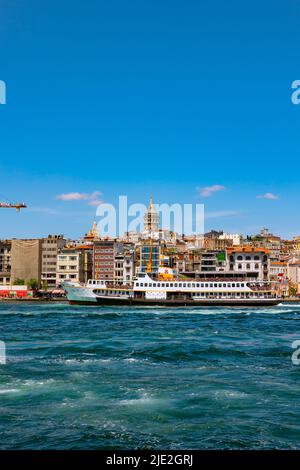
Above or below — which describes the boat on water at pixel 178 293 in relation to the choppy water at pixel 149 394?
above

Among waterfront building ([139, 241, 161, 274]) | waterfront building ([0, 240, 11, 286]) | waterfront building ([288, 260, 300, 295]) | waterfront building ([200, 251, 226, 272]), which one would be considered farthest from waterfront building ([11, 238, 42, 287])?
waterfront building ([288, 260, 300, 295])

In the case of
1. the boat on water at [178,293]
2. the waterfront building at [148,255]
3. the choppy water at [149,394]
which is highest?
the waterfront building at [148,255]

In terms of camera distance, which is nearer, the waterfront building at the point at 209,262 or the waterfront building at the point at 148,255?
the waterfront building at the point at 209,262

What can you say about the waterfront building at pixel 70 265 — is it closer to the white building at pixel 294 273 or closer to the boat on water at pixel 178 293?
the boat on water at pixel 178 293

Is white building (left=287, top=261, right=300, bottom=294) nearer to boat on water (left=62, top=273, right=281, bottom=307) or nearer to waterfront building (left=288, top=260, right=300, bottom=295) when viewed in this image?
waterfront building (left=288, top=260, right=300, bottom=295)

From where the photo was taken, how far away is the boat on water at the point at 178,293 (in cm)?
8862

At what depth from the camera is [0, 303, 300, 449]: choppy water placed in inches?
595

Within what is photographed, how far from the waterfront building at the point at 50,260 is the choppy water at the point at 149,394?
9678 cm

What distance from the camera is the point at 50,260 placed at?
135375mm

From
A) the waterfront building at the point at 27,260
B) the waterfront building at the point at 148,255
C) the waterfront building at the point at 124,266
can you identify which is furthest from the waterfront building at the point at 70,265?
the waterfront building at the point at 148,255

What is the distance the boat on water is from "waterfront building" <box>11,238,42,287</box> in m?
44.8

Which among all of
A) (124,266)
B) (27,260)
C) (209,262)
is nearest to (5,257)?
(27,260)

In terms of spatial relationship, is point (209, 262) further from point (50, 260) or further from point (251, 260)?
point (50, 260)

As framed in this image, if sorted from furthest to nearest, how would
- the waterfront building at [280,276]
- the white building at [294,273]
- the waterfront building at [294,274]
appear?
the white building at [294,273] → the waterfront building at [294,274] → the waterfront building at [280,276]
